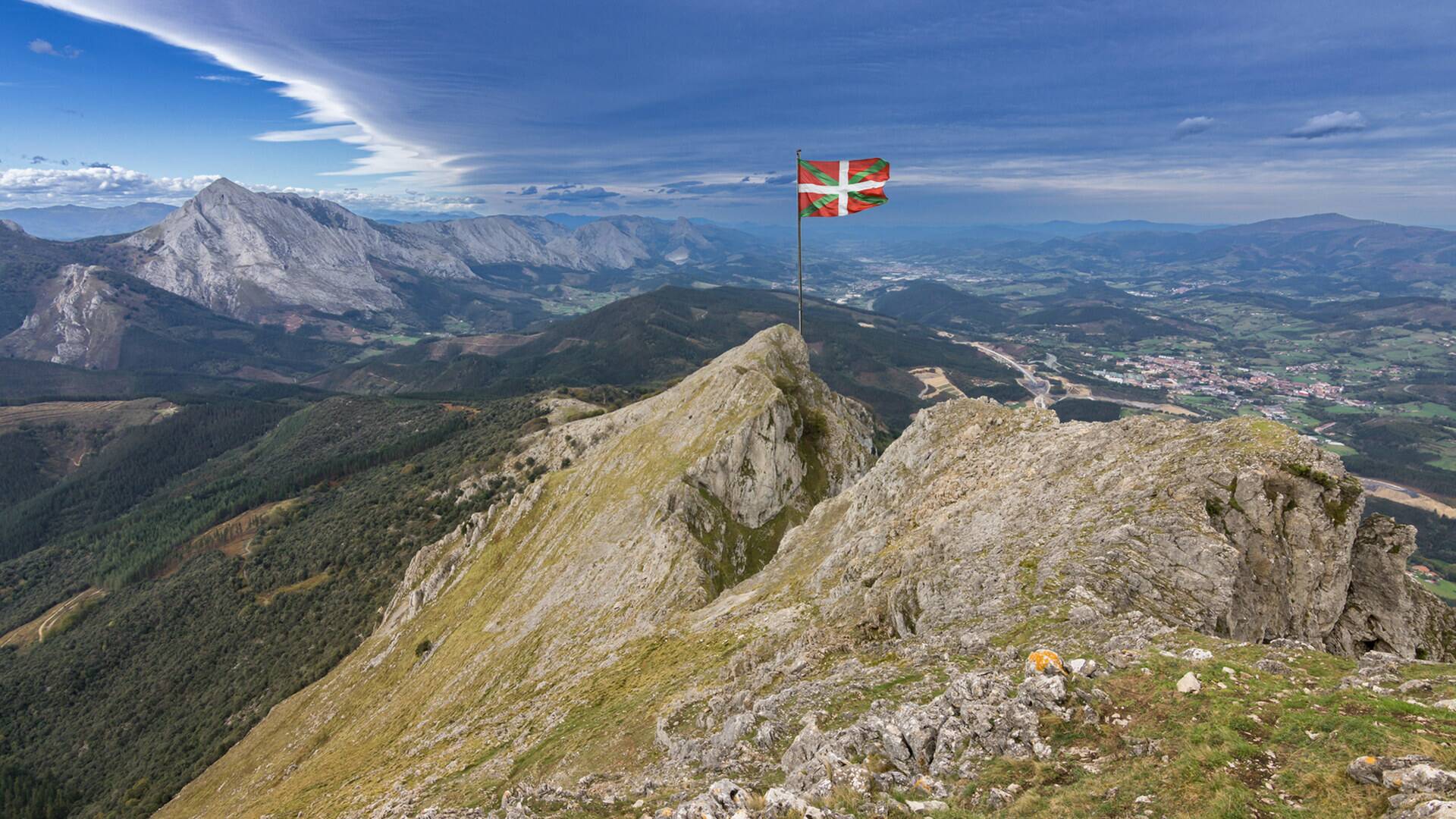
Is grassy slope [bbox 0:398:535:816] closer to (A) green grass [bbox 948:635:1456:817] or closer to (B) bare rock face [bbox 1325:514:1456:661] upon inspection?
(A) green grass [bbox 948:635:1456:817]

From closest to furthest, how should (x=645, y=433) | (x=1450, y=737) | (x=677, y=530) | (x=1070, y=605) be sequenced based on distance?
(x=1450, y=737)
(x=1070, y=605)
(x=677, y=530)
(x=645, y=433)

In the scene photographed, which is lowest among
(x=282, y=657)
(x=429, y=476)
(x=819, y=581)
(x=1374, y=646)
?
(x=282, y=657)

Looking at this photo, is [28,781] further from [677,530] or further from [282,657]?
[677,530]

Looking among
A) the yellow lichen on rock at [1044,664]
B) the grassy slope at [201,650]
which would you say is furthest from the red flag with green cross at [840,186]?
the grassy slope at [201,650]

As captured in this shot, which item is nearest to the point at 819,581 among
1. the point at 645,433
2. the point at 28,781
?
the point at 645,433

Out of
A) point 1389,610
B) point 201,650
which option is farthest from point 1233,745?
point 201,650
